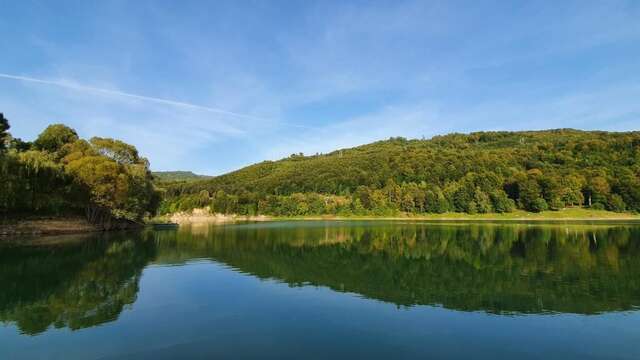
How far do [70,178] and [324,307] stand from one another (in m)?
55.3

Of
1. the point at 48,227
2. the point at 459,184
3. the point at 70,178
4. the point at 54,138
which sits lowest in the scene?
the point at 48,227

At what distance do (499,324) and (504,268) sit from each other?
1364 cm

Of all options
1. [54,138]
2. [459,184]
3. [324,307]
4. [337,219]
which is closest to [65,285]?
[324,307]


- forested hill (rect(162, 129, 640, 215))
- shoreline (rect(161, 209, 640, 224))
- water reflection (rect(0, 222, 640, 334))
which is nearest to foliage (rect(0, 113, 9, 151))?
water reflection (rect(0, 222, 640, 334))

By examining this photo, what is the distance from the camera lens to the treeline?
52969 mm

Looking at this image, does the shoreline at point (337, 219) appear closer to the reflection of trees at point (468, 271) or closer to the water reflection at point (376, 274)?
the water reflection at point (376, 274)

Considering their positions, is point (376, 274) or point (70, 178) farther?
point (70, 178)

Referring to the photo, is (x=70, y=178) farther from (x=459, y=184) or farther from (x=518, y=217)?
(x=459, y=184)

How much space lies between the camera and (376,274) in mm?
26297

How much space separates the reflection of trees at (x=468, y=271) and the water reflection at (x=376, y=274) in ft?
0.18

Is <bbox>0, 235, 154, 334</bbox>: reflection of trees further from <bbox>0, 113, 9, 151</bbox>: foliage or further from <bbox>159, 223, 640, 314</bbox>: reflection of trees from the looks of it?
<bbox>0, 113, 9, 151</bbox>: foliage

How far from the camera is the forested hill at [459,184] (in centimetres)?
12138

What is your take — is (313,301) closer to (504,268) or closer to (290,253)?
(504,268)

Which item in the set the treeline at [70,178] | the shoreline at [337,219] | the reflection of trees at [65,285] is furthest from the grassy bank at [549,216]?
the reflection of trees at [65,285]
